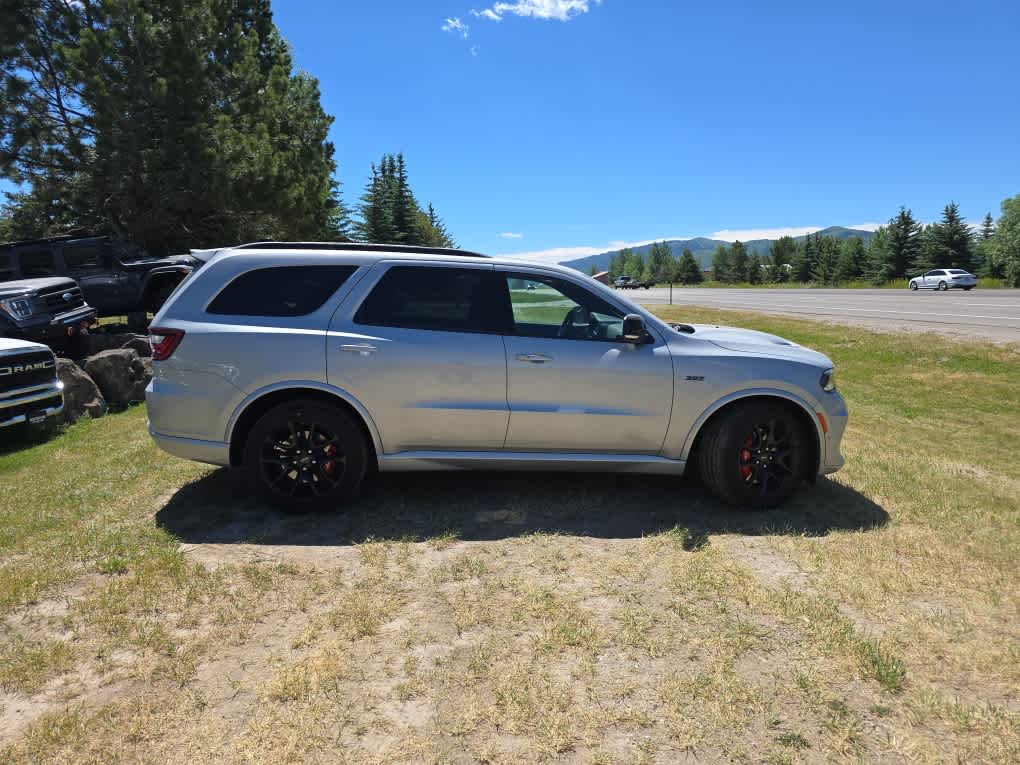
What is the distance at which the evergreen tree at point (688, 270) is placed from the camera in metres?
120

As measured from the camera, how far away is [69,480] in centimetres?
508

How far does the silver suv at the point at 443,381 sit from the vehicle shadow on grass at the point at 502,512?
0.23 metres

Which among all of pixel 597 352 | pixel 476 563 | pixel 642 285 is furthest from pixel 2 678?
pixel 642 285

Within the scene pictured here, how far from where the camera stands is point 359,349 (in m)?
4.16

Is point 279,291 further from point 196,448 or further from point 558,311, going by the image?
point 558,311

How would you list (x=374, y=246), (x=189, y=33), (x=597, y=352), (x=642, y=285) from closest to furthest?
(x=597, y=352) → (x=374, y=246) → (x=189, y=33) → (x=642, y=285)

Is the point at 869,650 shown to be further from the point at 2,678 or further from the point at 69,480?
the point at 69,480

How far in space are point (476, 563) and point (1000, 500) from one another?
421cm

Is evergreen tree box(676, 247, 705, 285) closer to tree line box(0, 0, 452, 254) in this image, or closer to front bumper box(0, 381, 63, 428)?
tree line box(0, 0, 452, 254)

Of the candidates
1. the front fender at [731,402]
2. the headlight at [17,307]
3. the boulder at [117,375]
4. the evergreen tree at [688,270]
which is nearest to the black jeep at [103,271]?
the headlight at [17,307]

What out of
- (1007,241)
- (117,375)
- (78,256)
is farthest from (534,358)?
(1007,241)

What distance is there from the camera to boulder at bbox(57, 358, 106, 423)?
24.3ft

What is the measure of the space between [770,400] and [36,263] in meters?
14.0

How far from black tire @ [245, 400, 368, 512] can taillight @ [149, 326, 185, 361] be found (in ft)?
2.49
